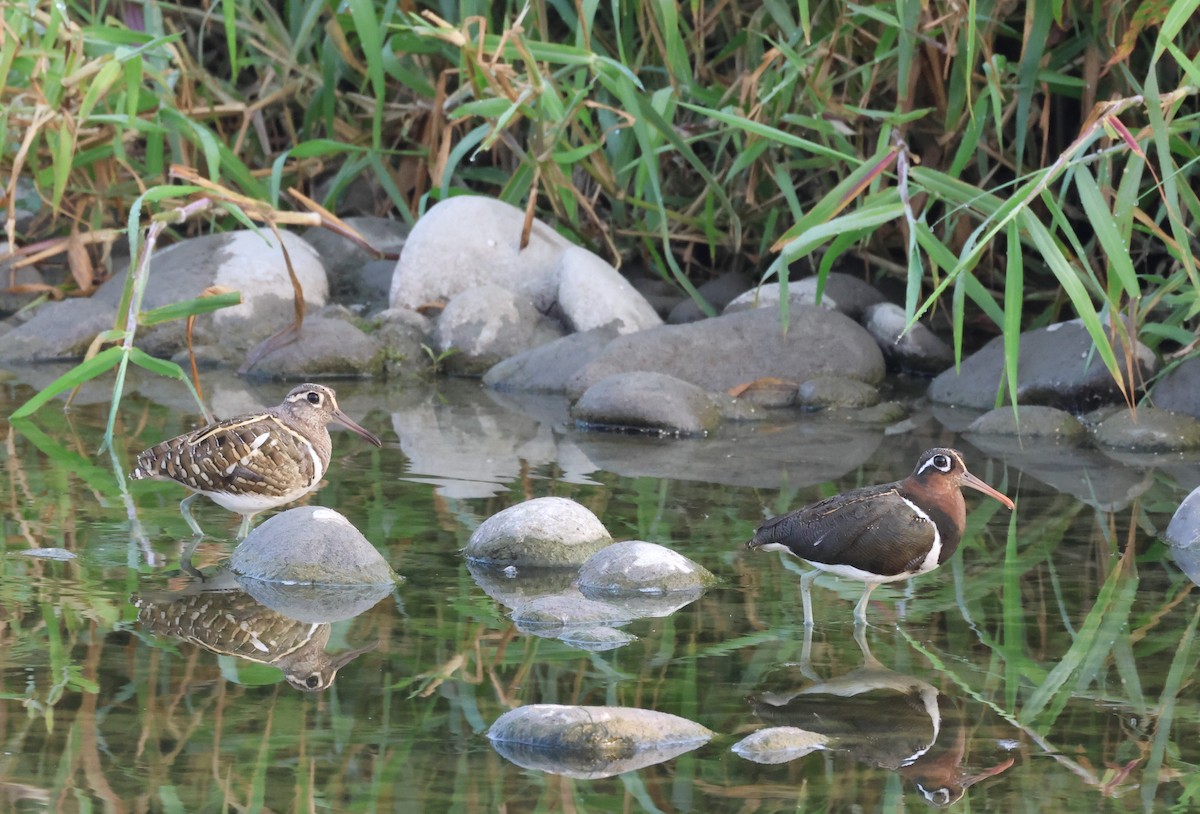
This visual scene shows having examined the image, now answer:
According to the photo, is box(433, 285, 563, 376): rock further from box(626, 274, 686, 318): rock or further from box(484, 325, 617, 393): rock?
box(626, 274, 686, 318): rock

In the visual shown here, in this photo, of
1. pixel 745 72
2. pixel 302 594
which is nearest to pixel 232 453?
pixel 302 594

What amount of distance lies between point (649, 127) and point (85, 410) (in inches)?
135

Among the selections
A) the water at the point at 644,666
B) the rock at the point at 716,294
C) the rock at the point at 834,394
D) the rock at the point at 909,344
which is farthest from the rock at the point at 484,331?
the water at the point at 644,666

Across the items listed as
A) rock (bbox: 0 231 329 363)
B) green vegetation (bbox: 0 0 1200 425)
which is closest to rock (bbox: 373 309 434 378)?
rock (bbox: 0 231 329 363)

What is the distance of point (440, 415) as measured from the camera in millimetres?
9211

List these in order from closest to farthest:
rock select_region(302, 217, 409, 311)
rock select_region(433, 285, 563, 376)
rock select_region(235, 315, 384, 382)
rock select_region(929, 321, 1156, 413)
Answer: rock select_region(929, 321, 1156, 413)
rock select_region(235, 315, 384, 382)
rock select_region(433, 285, 563, 376)
rock select_region(302, 217, 409, 311)

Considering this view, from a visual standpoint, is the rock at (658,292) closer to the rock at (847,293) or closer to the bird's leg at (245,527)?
the rock at (847,293)

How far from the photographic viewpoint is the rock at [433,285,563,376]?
10.5 metres

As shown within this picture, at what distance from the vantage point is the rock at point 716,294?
11.0 meters

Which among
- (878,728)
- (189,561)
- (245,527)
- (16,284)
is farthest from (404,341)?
(878,728)

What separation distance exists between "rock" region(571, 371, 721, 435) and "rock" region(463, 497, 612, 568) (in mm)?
2588

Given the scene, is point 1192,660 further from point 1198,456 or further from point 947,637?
point 1198,456

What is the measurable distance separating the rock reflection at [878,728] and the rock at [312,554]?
1567 mm

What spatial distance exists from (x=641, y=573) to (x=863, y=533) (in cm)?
82
